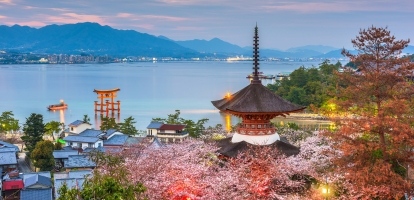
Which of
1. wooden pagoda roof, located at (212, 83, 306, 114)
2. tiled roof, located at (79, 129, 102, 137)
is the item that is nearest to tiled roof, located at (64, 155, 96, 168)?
tiled roof, located at (79, 129, 102, 137)

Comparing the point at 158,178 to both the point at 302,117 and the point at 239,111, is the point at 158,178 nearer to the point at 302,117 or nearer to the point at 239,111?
the point at 239,111

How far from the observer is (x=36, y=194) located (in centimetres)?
1662

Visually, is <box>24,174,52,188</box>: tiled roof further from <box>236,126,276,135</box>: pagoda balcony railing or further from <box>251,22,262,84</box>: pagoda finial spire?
<box>251,22,262,84</box>: pagoda finial spire

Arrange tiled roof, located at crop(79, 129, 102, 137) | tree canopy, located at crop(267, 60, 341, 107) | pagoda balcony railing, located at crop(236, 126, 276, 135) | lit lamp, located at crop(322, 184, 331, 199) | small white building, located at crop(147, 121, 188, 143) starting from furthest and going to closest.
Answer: tree canopy, located at crop(267, 60, 341, 107), small white building, located at crop(147, 121, 188, 143), tiled roof, located at crop(79, 129, 102, 137), pagoda balcony railing, located at crop(236, 126, 276, 135), lit lamp, located at crop(322, 184, 331, 199)

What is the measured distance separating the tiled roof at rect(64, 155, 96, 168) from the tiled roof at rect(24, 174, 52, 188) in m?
2.82

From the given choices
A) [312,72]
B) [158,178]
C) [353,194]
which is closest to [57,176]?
[158,178]

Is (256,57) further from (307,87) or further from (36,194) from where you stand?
(307,87)

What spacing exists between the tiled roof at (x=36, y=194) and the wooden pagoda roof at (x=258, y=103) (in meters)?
8.67

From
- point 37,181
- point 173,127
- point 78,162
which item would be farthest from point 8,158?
point 173,127

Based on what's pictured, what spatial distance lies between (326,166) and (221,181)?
4023 millimetres

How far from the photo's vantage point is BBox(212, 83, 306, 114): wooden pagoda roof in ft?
38.1

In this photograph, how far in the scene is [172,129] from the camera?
99.2 ft

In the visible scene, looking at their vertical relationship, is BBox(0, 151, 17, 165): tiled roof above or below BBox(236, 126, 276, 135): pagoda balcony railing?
below

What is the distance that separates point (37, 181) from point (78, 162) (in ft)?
12.8
